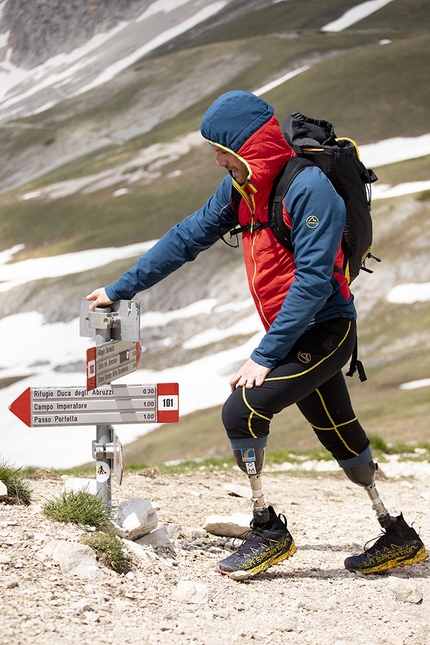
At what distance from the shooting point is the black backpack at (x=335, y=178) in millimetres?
6473

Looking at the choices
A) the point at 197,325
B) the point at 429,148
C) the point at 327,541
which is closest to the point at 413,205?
the point at 197,325

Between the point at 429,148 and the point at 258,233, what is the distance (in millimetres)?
72226

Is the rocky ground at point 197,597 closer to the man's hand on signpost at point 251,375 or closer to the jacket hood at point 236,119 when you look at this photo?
the man's hand on signpost at point 251,375

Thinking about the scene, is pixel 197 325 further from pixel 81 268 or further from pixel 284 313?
pixel 284 313

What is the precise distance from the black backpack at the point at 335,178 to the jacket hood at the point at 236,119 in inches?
16.4

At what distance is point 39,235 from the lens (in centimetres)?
7769

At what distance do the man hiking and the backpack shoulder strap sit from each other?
0.05 metres

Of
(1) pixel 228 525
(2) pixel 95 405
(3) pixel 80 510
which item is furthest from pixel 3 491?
(1) pixel 228 525

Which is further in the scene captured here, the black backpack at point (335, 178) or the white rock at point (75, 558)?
the black backpack at point (335, 178)

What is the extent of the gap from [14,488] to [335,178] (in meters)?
4.21

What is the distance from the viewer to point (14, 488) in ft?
26.0

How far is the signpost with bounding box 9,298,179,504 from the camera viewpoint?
7270 millimetres

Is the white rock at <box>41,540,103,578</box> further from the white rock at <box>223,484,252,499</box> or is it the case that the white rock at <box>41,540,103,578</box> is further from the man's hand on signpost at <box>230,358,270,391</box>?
the white rock at <box>223,484,252,499</box>

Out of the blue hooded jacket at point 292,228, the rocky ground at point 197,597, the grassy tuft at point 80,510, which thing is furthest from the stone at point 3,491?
the blue hooded jacket at point 292,228
